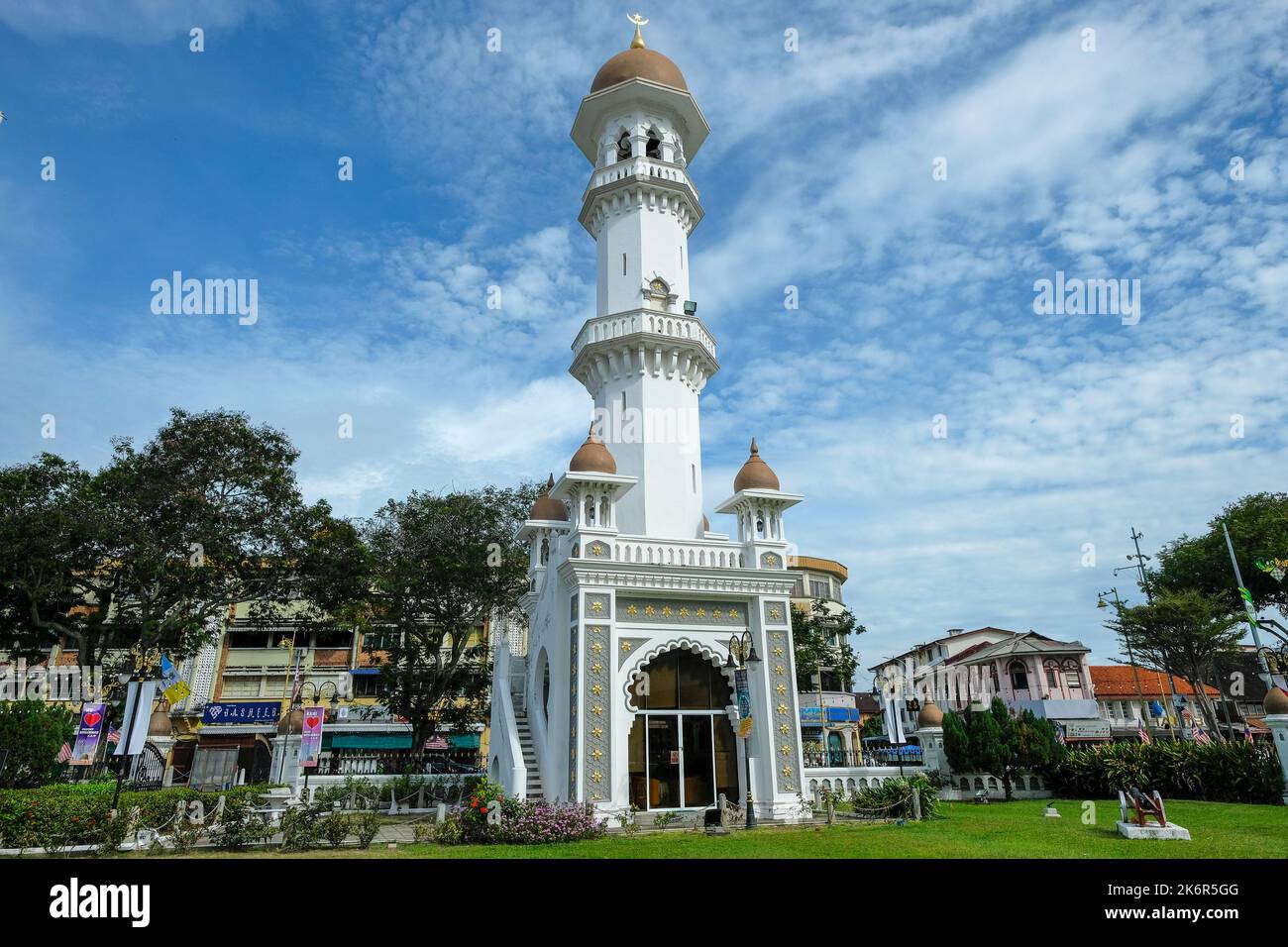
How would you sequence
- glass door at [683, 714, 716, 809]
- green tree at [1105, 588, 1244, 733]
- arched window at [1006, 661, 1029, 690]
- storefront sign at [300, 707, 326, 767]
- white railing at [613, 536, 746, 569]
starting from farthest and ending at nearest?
arched window at [1006, 661, 1029, 690] < green tree at [1105, 588, 1244, 733] < storefront sign at [300, 707, 326, 767] < white railing at [613, 536, 746, 569] < glass door at [683, 714, 716, 809]

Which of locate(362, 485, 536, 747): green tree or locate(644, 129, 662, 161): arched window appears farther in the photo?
locate(362, 485, 536, 747): green tree

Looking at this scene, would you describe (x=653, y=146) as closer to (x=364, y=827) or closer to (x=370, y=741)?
(x=364, y=827)

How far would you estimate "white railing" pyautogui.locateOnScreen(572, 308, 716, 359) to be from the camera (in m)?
23.5

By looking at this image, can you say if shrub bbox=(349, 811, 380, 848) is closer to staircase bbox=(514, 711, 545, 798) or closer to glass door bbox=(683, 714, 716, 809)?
staircase bbox=(514, 711, 545, 798)

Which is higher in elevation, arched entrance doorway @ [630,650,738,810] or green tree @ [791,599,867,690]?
green tree @ [791,599,867,690]

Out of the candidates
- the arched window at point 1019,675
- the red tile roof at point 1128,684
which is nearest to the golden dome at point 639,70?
the arched window at point 1019,675

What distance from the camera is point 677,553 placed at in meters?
20.1

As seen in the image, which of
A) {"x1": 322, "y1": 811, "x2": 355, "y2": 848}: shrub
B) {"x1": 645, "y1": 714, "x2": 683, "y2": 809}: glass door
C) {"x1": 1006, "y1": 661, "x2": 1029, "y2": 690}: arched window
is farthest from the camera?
{"x1": 1006, "y1": 661, "x2": 1029, "y2": 690}: arched window

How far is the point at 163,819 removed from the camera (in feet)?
51.7

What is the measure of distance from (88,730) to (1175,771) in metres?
32.4

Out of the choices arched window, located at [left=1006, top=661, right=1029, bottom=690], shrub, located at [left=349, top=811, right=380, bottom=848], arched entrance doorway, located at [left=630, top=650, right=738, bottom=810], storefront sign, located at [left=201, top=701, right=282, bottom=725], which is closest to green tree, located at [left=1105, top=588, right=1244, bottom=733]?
arched window, located at [left=1006, top=661, right=1029, bottom=690]

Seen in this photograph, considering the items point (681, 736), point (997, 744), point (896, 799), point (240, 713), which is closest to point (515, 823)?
point (681, 736)

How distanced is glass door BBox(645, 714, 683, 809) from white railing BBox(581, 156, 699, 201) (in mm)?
17259
